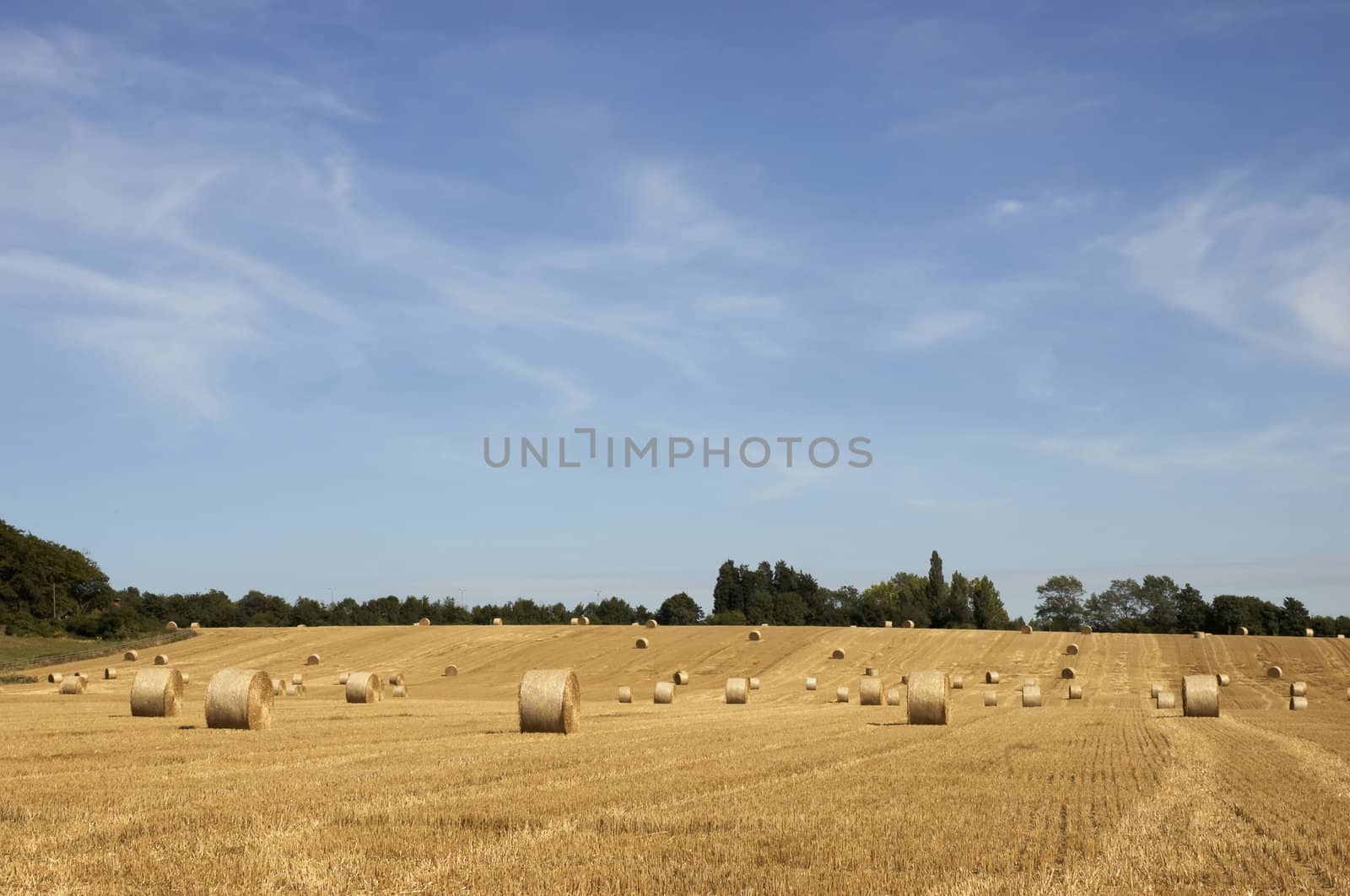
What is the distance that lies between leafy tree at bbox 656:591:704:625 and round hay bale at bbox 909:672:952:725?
11719 cm

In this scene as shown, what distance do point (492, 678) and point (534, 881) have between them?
50018 millimetres

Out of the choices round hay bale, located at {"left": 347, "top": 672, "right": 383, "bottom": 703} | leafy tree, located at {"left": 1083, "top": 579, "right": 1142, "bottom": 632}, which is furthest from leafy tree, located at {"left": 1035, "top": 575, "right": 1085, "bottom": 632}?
round hay bale, located at {"left": 347, "top": 672, "right": 383, "bottom": 703}

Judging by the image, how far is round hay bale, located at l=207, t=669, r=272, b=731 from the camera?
23.2 m

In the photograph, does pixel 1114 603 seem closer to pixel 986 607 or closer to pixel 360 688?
pixel 986 607

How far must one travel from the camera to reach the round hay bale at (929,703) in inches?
1051

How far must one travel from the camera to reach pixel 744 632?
233 feet

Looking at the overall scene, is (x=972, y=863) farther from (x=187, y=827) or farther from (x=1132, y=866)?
(x=187, y=827)

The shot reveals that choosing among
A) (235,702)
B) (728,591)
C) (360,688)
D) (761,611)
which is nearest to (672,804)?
(235,702)

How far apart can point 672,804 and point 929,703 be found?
15.8 metres

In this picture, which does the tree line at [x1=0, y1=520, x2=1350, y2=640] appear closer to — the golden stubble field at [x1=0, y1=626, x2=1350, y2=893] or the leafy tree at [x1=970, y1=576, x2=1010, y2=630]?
the leafy tree at [x1=970, y1=576, x2=1010, y2=630]

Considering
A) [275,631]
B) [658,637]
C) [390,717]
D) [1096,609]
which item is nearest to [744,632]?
[658,637]

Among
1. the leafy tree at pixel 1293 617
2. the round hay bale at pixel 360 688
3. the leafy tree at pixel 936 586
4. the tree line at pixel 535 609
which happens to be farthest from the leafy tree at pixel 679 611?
the round hay bale at pixel 360 688

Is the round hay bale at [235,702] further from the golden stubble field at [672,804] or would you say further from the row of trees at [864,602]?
the row of trees at [864,602]

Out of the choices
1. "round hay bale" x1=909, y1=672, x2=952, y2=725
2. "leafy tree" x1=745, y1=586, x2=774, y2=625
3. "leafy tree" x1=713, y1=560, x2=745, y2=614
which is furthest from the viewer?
"leafy tree" x1=713, y1=560, x2=745, y2=614
